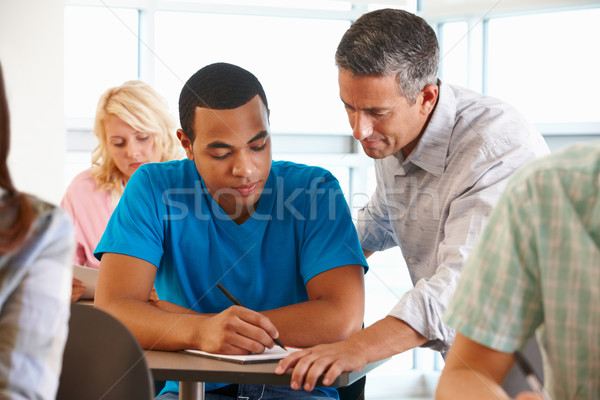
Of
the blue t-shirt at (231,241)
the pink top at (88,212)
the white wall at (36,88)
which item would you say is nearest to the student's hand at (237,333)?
the blue t-shirt at (231,241)

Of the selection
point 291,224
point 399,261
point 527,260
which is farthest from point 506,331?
point 399,261

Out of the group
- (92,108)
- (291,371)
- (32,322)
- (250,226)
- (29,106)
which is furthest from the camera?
(92,108)

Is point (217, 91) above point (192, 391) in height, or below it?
above

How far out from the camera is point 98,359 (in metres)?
1.06

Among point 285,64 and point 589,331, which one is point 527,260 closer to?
point 589,331

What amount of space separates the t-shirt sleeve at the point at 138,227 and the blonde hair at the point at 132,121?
1.12 meters

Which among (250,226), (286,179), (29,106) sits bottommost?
(250,226)

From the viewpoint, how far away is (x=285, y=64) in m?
3.80

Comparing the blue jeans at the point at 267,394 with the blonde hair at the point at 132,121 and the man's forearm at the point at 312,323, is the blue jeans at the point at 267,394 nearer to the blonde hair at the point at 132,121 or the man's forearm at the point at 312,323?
the man's forearm at the point at 312,323

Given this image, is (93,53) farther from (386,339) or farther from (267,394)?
(386,339)

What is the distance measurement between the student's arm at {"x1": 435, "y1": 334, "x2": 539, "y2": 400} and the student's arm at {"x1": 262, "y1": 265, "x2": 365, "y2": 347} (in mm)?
657

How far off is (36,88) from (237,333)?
105 inches

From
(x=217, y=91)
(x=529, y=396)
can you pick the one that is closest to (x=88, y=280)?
(x=217, y=91)

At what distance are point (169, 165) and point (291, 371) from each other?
775 mm
